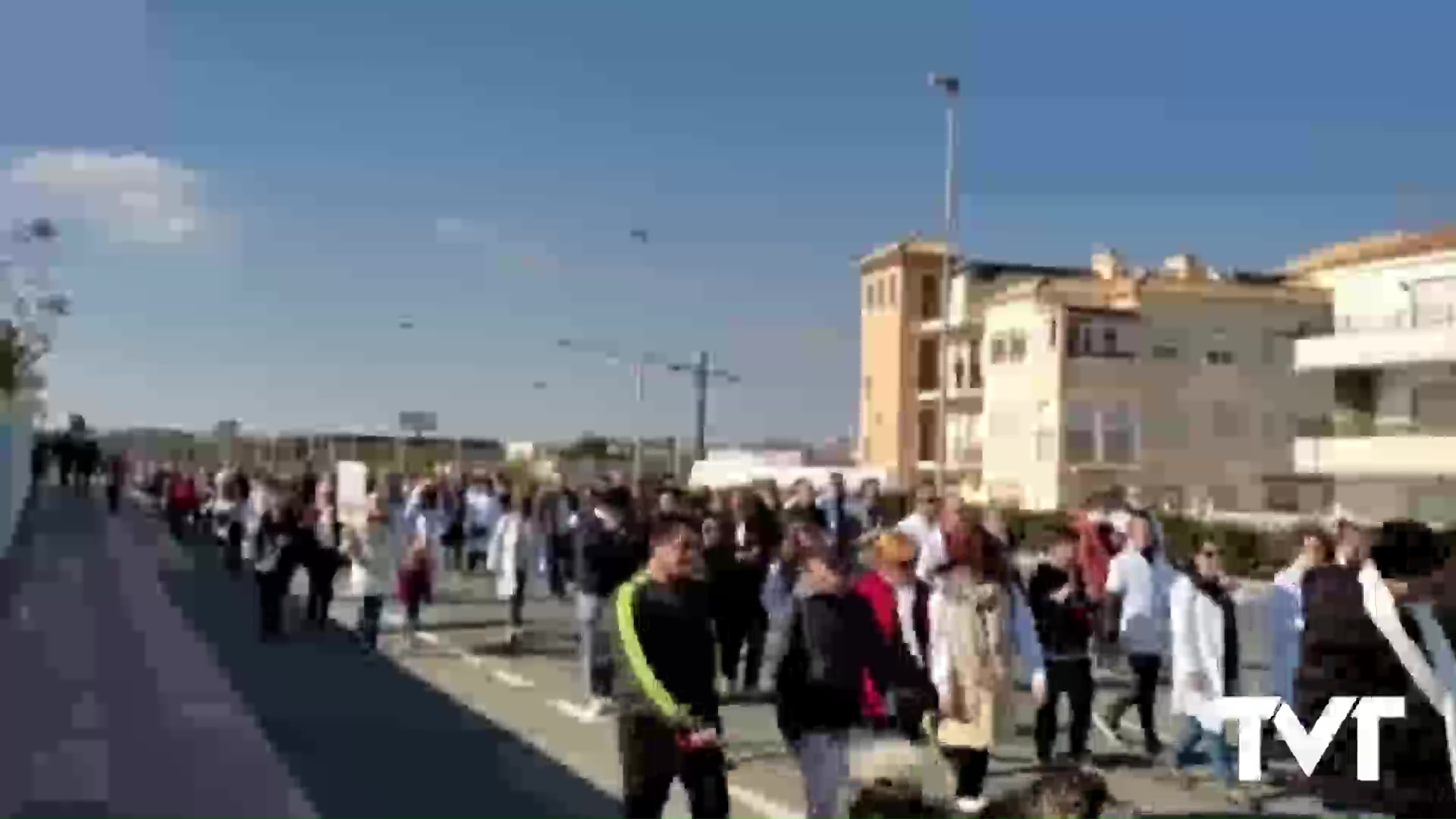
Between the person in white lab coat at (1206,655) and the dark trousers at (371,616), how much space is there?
9592 mm

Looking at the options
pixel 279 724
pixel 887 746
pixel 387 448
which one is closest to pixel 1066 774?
pixel 887 746

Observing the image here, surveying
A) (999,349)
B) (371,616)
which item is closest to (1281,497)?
(999,349)

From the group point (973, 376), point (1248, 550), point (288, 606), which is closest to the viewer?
point (288, 606)

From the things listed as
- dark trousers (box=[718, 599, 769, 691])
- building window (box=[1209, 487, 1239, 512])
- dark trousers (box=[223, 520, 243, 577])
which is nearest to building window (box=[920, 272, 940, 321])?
building window (box=[1209, 487, 1239, 512])

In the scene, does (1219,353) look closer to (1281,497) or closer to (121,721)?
(1281,497)

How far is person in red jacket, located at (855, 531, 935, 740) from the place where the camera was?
823 centimetres

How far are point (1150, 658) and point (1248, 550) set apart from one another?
99.4 ft

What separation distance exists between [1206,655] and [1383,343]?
1847 inches

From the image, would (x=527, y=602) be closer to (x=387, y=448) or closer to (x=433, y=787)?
(x=433, y=787)

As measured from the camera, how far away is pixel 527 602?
26703 mm

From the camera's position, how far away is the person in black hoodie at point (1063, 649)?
1268 cm

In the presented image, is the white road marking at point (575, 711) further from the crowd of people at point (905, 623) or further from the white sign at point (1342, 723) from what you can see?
the white sign at point (1342, 723)

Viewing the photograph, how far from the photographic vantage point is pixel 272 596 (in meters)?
20.8

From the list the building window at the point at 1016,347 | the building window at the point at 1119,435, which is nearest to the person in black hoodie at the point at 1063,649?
the building window at the point at 1119,435
